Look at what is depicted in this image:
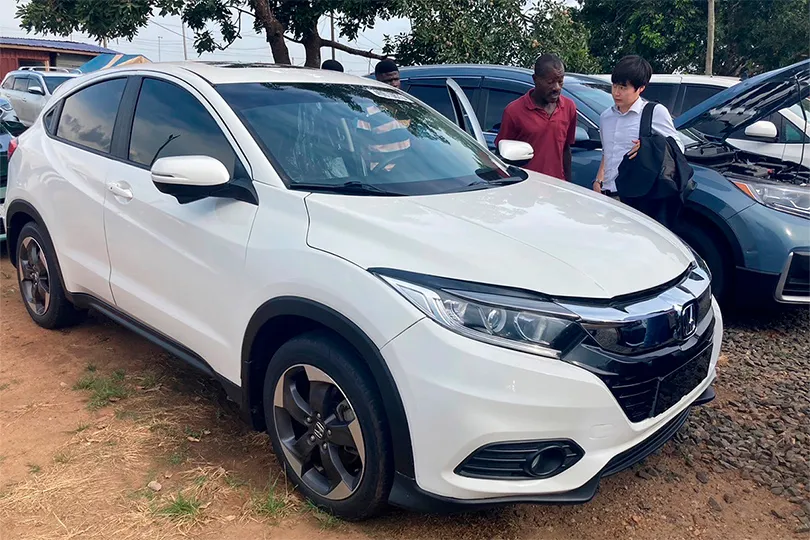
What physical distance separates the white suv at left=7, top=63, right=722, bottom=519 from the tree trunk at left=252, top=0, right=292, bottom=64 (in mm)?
5928

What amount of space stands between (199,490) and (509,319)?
1.52 metres

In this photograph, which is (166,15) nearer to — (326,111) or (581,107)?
(581,107)

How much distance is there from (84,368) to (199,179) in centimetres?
192

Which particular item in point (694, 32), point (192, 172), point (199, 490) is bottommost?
point (199, 490)

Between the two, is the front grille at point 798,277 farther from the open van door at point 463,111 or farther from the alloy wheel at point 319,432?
the alloy wheel at point 319,432

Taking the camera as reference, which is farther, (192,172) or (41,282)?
(41,282)

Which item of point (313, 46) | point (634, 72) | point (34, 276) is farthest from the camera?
point (313, 46)

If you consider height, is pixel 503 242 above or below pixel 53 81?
above

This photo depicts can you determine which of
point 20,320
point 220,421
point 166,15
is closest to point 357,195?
point 220,421

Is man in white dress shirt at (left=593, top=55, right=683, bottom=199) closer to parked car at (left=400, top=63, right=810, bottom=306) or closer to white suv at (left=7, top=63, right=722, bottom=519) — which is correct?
parked car at (left=400, top=63, right=810, bottom=306)

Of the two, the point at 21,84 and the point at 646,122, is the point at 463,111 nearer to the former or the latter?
the point at 646,122

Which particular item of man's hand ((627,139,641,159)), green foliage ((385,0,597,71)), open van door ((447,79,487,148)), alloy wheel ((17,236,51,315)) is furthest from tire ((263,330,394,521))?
green foliage ((385,0,597,71))

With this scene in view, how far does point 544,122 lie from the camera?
15.6 ft

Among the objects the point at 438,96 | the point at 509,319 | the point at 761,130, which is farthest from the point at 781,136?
the point at 509,319
